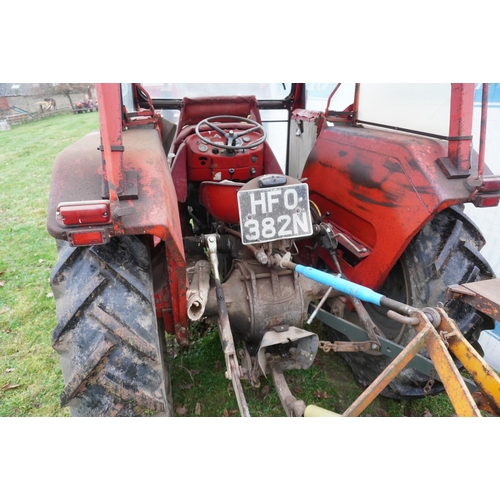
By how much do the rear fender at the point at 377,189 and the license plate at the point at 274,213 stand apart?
1.34 ft

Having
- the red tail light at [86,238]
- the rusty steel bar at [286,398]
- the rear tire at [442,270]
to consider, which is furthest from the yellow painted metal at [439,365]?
the red tail light at [86,238]

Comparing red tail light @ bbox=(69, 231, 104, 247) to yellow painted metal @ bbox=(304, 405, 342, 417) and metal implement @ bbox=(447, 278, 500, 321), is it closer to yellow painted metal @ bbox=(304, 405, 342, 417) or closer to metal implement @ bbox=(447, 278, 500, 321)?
yellow painted metal @ bbox=(304, 405, 342, 417)

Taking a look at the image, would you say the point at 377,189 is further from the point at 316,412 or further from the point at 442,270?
the point at 316,412

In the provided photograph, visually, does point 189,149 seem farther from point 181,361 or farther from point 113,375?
point 113,375

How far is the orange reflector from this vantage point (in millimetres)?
1267

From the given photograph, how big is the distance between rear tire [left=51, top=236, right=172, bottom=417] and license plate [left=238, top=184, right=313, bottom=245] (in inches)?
25.0

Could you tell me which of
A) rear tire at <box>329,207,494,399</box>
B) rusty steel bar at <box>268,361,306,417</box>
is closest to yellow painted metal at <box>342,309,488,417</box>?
rusty steel bar at <box>268,361,306,417</box>

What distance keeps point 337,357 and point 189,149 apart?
5.80ft

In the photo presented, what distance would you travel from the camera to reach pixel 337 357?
9.34ft

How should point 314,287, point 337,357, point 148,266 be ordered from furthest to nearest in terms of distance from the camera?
1. point 337,357
2. point 314,287
3. point 148,266

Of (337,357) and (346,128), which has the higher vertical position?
(346,128)

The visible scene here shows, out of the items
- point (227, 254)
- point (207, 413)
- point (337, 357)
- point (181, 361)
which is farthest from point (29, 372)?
point (337, 357)

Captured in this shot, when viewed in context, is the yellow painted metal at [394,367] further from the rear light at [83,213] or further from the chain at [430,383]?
the rear light at [83,213]

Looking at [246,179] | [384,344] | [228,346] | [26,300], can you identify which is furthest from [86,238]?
[26,300]
